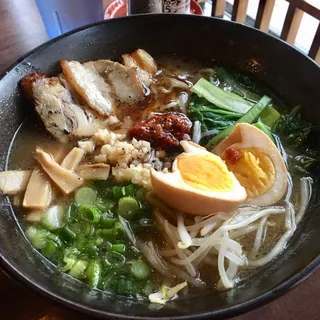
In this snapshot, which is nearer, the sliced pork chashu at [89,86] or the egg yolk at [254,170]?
the egg yolk at [254,170]

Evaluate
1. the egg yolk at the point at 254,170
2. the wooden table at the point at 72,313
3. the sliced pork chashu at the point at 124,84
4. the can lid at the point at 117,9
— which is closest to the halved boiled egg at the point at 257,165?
the egg yolk at the point at 254,170

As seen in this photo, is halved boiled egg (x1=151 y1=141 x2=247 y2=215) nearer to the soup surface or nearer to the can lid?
the soup surface

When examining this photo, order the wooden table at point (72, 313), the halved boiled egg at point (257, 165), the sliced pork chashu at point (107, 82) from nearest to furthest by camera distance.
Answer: the wooden table at point (72, 313) → the halved boiled egg at point (257, 165) → the sliced pork chashu at point (107, 82)

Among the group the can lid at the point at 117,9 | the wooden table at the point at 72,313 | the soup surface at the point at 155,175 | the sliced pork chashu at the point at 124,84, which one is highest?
the can lid at the point at 117,9

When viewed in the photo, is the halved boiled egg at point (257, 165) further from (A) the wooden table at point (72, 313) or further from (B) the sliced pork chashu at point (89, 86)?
(B) the sliced pork chashu at point (89, 86)

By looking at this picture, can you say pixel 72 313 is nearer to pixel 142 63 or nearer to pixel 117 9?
pixel 142 63

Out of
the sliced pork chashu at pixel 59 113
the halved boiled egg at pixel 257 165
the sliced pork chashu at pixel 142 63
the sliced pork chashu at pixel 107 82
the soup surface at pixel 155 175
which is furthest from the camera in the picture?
the sliced pork chashu at pixel 142 63

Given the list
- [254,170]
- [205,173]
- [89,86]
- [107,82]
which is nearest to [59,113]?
[89,86]

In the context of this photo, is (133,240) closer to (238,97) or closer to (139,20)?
(238,97)
